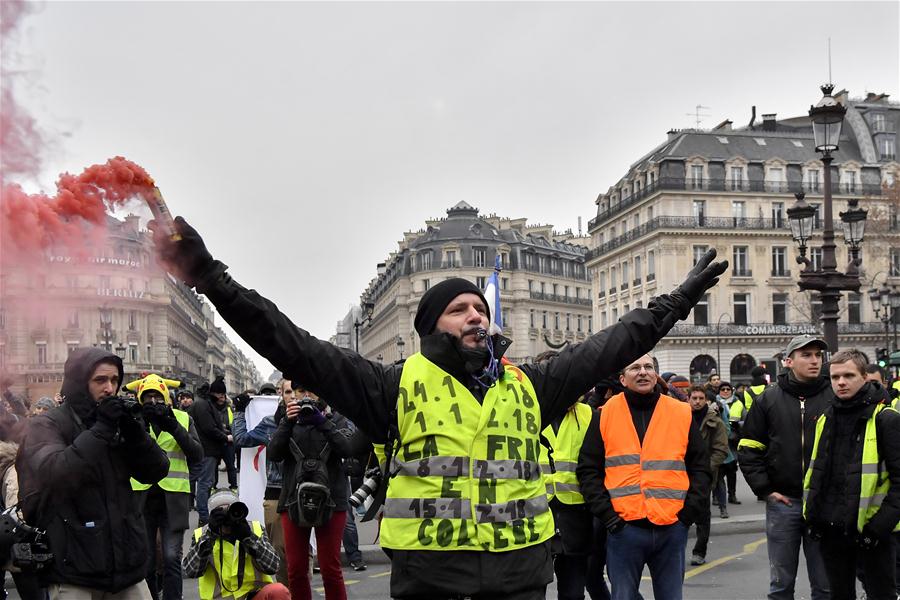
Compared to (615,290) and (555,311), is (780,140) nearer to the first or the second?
(615,290)

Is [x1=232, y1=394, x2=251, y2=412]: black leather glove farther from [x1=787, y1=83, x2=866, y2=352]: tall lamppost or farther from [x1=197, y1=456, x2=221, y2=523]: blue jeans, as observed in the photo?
[x1=787, y1=83, x2=866, y2=352]: tall lamppost

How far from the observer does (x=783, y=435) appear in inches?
249

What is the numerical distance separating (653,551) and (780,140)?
219 ft

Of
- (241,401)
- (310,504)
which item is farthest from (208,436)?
(310,504)

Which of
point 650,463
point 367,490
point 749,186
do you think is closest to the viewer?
point 367,490

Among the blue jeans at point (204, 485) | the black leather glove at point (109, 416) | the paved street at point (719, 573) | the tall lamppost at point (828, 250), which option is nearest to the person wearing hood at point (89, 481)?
the black leather glove at point (109, 416)

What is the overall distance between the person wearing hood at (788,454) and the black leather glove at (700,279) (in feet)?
7.50

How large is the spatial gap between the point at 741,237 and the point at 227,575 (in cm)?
6200

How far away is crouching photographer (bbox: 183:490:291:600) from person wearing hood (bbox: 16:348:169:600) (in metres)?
1.06

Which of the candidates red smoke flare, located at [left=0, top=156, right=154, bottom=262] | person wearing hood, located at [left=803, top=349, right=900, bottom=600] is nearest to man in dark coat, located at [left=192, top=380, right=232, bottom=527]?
red smoke flare, located at [left=0, top=156, right=154, bottom=262]

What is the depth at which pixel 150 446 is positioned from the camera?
4.97m

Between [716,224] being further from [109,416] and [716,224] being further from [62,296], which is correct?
[109,416]

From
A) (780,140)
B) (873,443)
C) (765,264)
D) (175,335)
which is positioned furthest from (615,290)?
(873,443)

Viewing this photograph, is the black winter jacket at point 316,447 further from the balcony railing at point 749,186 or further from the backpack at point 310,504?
the balcony railing at point 749,186
